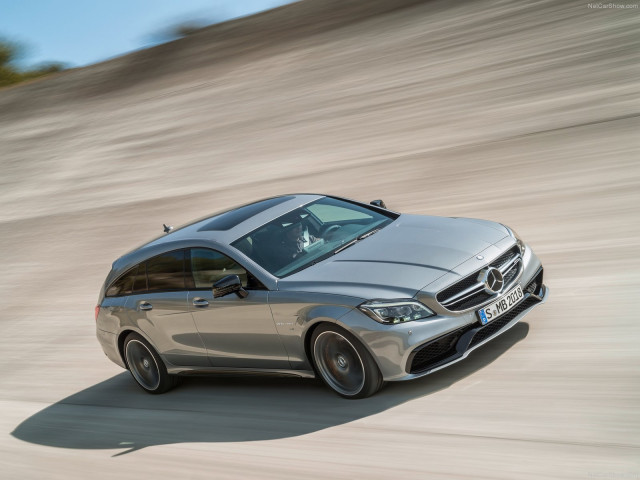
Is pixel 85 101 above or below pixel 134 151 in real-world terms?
above

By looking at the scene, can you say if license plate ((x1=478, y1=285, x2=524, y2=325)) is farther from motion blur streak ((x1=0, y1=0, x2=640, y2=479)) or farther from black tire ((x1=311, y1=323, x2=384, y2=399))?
black tire ((x1=311, y1=323, x2=384, y2=399))

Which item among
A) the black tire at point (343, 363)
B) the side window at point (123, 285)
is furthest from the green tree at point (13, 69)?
the black tire at point (343, 363)

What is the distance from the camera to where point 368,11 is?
20.2m

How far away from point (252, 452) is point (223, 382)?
1.97m

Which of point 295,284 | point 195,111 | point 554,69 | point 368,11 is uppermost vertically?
point 368,11

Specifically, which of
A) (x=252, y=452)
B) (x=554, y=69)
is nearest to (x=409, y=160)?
(x=554, y=69)

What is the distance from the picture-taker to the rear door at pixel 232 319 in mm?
6254

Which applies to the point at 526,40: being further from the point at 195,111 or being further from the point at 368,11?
the point at 195,111

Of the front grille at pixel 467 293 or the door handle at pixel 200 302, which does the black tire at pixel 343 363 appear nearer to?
the front grille at pixel 467 293

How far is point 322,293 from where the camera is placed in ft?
19.0

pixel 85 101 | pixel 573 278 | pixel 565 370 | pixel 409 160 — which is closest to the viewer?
pixel 565 370

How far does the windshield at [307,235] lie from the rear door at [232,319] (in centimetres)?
21

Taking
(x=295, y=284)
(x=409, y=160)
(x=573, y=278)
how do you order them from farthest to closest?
(x=409, y=160)
(x=573, y=278)
(x=295, y=284)

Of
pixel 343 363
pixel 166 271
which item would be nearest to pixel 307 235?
pixel 343 363
